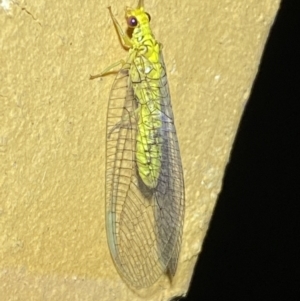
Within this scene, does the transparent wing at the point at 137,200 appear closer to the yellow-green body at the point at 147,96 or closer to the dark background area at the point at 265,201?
the yellow-green body at the point at 147,96

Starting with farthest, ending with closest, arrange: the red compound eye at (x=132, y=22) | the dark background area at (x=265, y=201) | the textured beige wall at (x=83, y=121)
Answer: the dark background area at (x=265, y=201), the red compound eye at (x=132, y=22), the textured beige wall at (x=83, y=121)

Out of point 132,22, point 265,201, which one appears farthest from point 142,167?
point 265,201

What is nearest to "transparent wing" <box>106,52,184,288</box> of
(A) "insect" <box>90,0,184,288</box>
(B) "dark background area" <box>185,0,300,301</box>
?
(A) "insect" <box>90,0,184,288</box>

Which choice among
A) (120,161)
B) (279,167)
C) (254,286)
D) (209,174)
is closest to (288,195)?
(279,167)

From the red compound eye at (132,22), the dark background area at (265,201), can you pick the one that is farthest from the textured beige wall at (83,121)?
the dark background area at (265,201)

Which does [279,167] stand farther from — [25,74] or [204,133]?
[25,74]

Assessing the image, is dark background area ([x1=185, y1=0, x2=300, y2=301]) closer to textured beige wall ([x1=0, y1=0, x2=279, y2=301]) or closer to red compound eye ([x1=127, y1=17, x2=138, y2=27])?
textured beige wall ([x1=0, y1=0, x2=279, y2=301])

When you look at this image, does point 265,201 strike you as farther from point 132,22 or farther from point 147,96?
point 132,22
